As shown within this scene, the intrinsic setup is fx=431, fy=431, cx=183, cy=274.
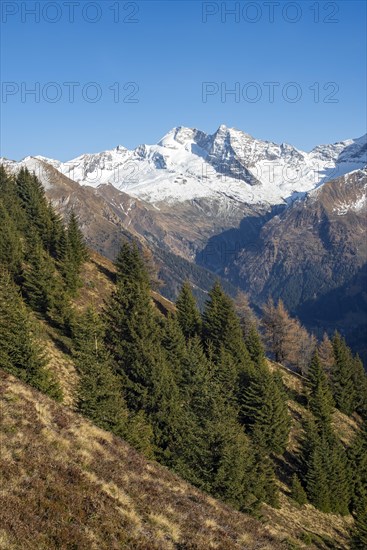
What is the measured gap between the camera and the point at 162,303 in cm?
8300

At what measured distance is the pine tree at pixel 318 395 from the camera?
61031 mm

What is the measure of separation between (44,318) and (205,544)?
133 ft

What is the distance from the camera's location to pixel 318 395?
62844 millimetres

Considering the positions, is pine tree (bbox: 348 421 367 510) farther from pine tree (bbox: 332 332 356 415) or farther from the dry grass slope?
the dry grass slope

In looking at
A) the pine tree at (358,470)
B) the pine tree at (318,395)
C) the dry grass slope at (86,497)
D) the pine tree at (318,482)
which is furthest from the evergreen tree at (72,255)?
the pine tree at (358,470)

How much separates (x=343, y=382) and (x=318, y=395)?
15546 millimetres

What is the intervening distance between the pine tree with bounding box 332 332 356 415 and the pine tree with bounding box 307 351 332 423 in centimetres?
708

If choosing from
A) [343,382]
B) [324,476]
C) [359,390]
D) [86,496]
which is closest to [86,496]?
[86,496]

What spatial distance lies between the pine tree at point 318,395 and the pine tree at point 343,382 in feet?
23.2

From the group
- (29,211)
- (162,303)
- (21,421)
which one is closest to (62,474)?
(21,421)

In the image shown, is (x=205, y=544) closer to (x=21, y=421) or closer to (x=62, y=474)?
(x=62, y=474)

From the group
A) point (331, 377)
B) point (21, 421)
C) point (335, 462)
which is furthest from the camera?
point (331, 377)

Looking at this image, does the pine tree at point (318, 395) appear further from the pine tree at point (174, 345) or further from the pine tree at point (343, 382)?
the pine tree at point (174, 345)

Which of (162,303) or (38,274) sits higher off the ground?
(38,274)
